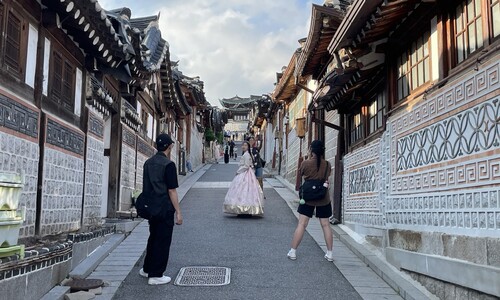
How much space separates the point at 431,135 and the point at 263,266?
3.14 meters

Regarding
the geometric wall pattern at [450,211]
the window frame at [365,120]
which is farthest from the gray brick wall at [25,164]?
the window frame at [365,120]

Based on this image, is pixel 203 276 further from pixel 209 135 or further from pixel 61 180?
pixel 209 135

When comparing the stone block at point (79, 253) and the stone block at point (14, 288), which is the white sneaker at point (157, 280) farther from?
the stone block at point (14, 288)

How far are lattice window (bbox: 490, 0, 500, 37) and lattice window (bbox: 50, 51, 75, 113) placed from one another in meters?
5.92

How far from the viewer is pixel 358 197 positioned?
9484mm

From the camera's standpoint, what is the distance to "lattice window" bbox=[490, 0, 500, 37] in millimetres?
4703

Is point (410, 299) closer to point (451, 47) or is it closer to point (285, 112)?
point (451, 47)

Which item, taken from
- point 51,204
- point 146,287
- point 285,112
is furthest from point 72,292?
point 285,112

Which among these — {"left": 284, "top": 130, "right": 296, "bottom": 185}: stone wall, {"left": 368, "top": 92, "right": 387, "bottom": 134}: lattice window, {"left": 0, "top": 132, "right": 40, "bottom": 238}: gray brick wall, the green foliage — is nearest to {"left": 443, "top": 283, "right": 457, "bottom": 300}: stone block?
{"left": 368, "top": 92, "right": 387, "bottom": 134}: lattice window

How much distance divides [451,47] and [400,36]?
5.16ft

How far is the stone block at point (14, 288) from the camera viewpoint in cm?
426

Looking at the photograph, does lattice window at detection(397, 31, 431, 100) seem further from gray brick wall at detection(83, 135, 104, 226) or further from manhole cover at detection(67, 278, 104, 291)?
gray brick wall at detection(83, 135, 104, 226)

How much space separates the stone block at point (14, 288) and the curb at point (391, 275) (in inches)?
160

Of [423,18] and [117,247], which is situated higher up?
[423,18]
